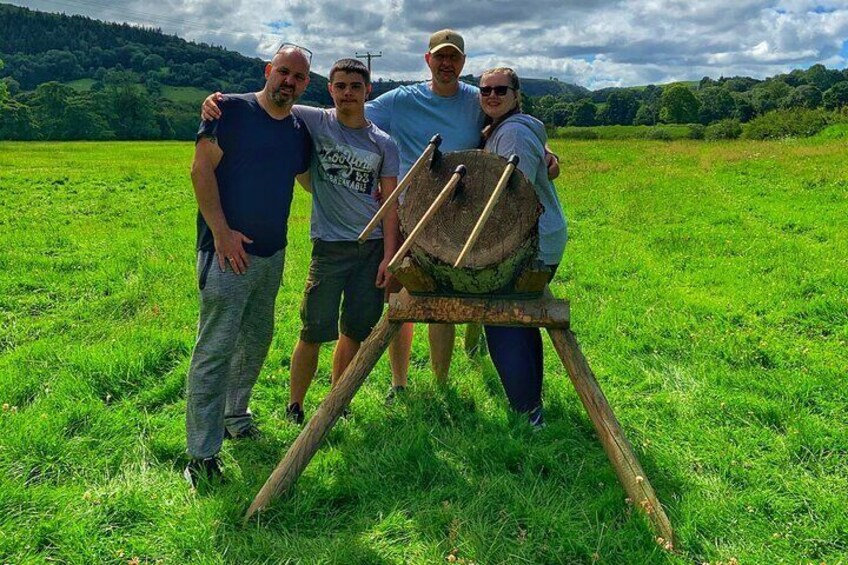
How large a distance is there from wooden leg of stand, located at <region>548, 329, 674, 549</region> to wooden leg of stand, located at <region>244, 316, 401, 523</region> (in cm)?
100

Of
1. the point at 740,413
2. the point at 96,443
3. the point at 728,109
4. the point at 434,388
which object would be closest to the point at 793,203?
the point at 740,413

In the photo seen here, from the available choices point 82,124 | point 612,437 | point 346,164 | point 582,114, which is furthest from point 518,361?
point 582,114

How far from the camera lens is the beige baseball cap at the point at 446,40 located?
4.16 m

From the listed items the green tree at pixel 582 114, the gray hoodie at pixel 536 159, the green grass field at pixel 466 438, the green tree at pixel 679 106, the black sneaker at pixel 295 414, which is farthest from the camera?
the green tree at pixel 582 114

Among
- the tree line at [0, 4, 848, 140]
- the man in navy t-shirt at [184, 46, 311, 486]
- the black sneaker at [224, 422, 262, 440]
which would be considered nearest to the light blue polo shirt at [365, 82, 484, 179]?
the man in navy t-shirt at [184, 46, 311, 486]

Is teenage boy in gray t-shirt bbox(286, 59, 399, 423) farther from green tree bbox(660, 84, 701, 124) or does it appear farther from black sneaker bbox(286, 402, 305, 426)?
green tree bbox(660, 84, 701, 124)

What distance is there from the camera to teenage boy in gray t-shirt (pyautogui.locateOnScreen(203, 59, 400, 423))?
13.1ft

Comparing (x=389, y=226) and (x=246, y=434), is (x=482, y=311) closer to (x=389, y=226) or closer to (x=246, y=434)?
(x=389, y=226)

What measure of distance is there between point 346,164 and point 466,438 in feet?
6.76

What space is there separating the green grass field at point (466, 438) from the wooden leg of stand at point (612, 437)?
10 cm

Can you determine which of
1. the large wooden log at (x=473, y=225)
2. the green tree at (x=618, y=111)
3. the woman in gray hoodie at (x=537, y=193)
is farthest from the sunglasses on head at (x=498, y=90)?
the green tree at (x=618, y=111)

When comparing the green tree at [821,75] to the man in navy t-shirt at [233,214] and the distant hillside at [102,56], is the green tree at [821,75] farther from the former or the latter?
the man in navy t-shirt at [233,214]

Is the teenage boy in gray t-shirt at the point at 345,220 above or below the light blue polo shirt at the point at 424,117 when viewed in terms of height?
below

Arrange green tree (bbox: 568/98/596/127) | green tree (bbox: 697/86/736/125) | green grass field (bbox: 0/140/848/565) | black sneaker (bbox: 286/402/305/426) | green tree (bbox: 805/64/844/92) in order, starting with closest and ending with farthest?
green grass field (bbox: 0/140/848/565) → black sneaker (bbox: 286/402/305/426) → green tree (bbox: 697/86/736/125) → green tree (bbox: 568/98/596/127) → green tree (bbox: 805/64/844/92)
